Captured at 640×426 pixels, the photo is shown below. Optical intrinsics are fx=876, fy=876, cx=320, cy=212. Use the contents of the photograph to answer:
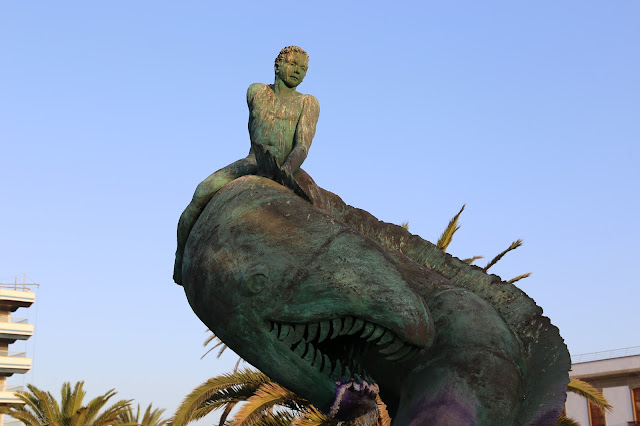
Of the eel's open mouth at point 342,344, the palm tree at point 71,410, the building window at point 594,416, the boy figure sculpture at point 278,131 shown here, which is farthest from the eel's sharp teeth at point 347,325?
the building window at point 594,416

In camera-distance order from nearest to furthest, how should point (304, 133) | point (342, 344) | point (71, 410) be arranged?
point (342, 344) → point (304, 133) → point (71, 410)

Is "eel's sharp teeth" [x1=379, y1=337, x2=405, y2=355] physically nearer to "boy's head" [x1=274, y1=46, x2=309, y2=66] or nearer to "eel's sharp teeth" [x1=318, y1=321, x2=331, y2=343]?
"eel's sharp teeth" [x1=318, y1=321, x2=331, y2=343]

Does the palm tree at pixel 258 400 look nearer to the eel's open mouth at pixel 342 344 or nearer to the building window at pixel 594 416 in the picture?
the eel's open mouth at pixel 342 344

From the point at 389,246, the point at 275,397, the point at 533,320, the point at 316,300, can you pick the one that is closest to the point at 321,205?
the point at 389,246

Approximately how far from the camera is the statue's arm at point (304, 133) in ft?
19.2

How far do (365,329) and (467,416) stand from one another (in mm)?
742

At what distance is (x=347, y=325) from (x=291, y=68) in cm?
205

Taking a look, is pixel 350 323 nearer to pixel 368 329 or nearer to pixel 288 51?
pixel 368 329

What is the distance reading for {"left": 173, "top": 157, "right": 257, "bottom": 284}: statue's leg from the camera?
5773 millimetres

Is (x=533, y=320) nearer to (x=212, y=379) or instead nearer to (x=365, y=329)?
A: (x=365, y=329)

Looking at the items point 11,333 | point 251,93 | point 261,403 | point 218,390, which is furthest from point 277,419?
point 11,333

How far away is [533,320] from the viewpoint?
5605mm

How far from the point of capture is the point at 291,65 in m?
6.19

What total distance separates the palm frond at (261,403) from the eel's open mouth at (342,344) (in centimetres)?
857
